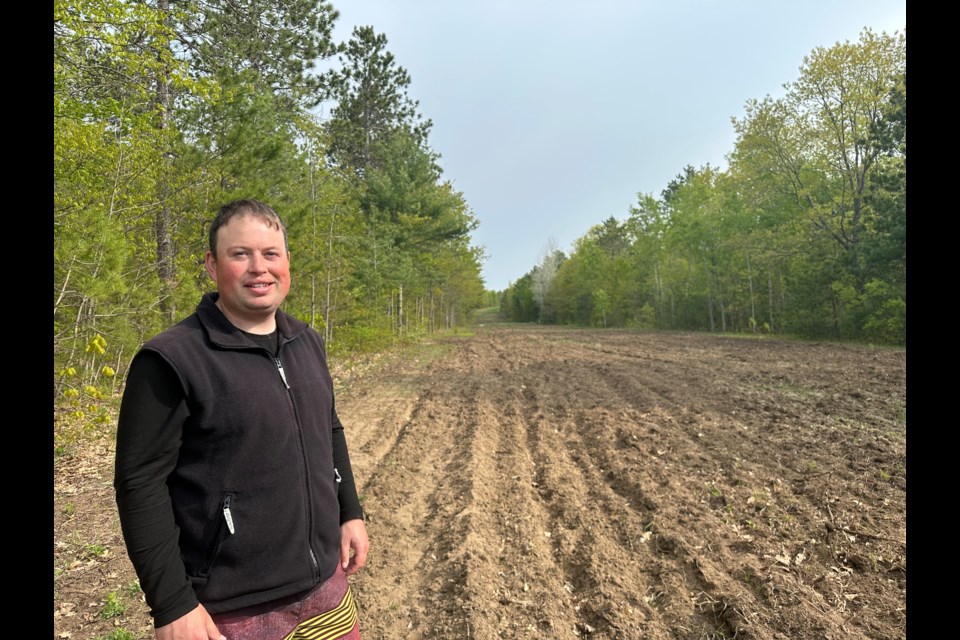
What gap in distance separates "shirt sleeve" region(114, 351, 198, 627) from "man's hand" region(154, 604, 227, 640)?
0.01 metres

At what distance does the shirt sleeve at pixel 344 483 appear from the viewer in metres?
1.84

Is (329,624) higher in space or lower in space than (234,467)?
lower

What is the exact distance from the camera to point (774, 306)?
26703 millimetres

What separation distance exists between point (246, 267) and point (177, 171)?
807cm

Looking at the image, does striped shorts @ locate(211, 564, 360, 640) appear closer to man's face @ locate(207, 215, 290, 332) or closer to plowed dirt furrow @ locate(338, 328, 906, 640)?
man's face @ locate(207, 215, 290, 332)

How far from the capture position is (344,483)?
6.08 ft

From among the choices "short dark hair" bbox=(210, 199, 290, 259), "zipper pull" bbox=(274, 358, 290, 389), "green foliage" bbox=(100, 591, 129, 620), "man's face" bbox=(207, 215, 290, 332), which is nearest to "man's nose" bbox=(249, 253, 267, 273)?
"man's face" bbox=(207, 215, 290, 332)

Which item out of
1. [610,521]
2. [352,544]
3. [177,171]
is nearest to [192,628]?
[352,544]

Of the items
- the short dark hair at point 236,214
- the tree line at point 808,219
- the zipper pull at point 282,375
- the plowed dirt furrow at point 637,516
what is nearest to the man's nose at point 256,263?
the short dark hair at point 236,214

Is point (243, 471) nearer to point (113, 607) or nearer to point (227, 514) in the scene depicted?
point (227, 514)

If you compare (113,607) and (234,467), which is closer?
(234,467)

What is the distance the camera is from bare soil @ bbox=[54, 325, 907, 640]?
286 centimetres
